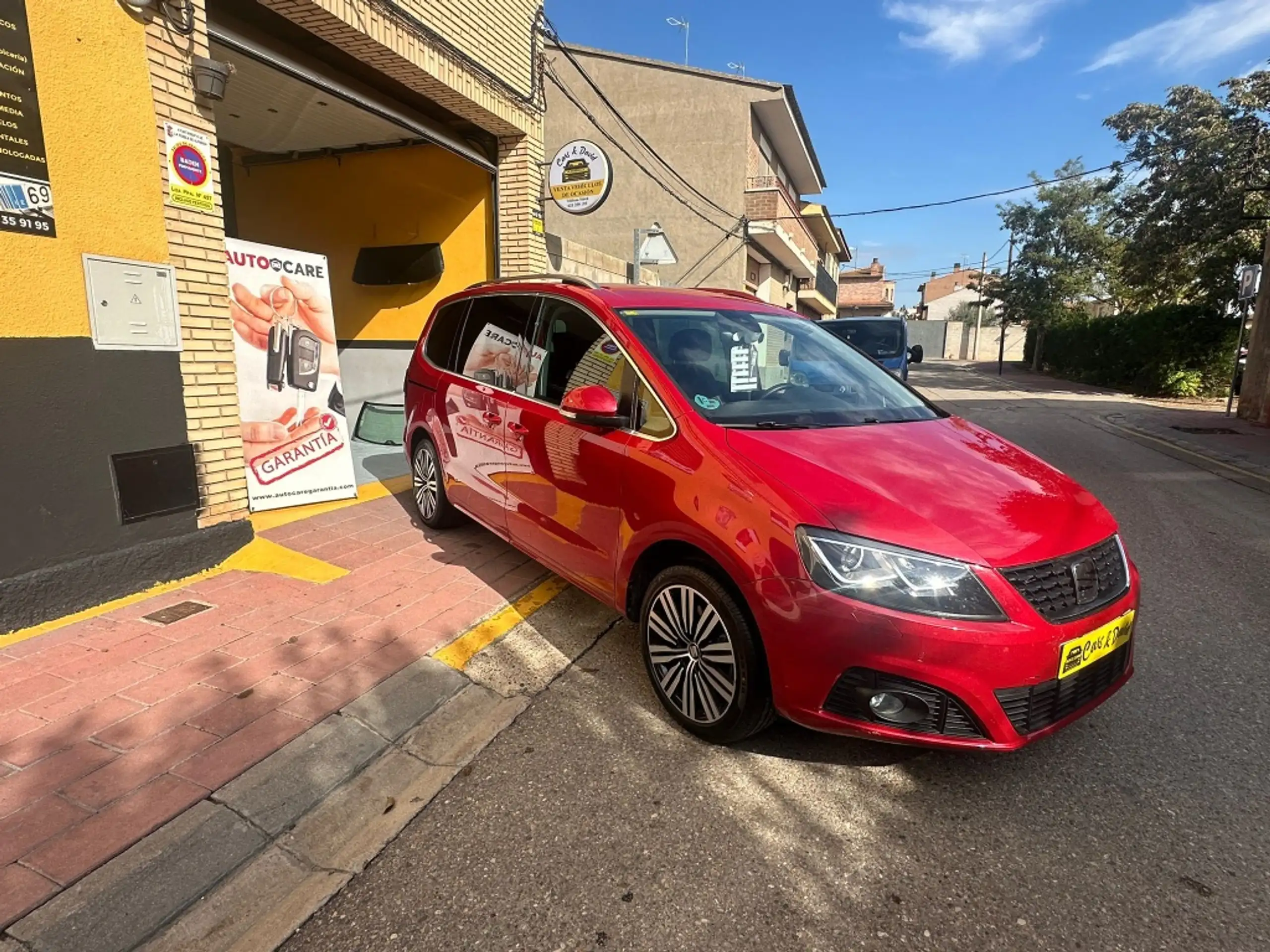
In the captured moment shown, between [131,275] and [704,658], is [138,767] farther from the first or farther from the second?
[131,275]

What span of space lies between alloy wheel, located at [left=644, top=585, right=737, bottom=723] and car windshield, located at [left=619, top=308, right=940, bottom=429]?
76cm

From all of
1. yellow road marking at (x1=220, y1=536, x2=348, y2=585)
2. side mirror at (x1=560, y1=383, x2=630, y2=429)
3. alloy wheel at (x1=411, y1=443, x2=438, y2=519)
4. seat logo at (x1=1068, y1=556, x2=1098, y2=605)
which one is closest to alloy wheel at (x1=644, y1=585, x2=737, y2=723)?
side mirror at (x1=560, y1=383, x2=630, y2=429)

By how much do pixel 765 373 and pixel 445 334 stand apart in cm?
263

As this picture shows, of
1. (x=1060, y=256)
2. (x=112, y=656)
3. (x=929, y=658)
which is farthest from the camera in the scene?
(x=1060, y=256)

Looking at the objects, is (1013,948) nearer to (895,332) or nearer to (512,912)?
(512,912)

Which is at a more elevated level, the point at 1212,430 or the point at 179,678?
the point at 1212,430

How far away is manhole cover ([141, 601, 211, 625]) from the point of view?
365 centimetres

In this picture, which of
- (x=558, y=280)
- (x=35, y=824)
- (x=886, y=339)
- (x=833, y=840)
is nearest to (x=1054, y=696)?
(x=833, y=840)

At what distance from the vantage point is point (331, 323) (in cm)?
602

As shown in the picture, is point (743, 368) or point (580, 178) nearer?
point (743, 368)

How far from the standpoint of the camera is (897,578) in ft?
7.31

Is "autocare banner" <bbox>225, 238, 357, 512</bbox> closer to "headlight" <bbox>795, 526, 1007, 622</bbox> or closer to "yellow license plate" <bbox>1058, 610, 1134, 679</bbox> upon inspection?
"headlight" <bbox>795, 526, 1007, 622</bbox>

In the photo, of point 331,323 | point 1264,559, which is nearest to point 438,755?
point 331,323

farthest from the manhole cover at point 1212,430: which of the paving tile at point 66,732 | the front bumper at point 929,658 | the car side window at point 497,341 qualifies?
the paving tile at point 66,732
